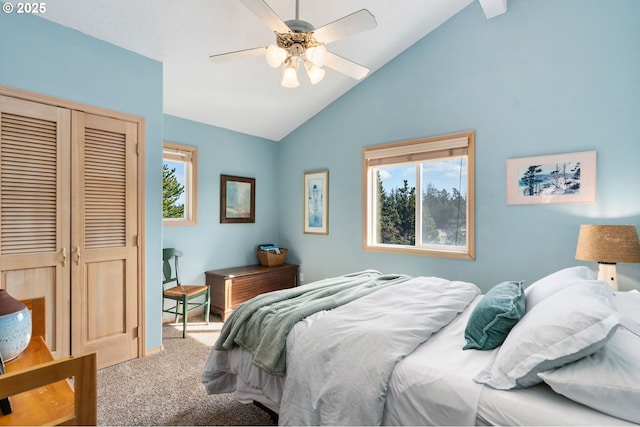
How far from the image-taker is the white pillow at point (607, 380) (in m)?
1.04

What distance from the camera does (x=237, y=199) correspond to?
15.0ft

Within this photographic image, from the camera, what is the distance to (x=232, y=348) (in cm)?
198

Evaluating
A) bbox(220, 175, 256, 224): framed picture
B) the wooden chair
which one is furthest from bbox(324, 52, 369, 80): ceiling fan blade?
the wooden chair

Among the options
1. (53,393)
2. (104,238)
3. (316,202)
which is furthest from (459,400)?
(316,202)

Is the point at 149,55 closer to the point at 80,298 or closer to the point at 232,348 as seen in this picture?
the point at 80,298

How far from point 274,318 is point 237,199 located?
297cm

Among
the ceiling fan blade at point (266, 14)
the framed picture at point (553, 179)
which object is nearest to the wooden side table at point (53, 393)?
the ceiling fan blade at point (266, 14)

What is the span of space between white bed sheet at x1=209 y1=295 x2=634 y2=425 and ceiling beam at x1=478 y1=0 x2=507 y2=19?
9.91 ft

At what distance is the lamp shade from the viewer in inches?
93.0

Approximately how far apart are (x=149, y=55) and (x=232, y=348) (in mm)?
2531

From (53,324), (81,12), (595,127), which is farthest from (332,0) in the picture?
(53,324)

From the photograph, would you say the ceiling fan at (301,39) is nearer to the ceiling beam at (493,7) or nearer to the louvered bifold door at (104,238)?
the louvered bifold door at (104,238)

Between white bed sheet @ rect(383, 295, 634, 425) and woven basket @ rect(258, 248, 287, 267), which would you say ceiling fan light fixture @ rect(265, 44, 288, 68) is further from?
woven basket @ rect(258, 248, 287, 267)

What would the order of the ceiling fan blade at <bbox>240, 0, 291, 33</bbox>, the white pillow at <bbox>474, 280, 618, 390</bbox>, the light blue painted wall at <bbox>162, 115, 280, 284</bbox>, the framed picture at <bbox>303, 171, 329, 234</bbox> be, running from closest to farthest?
the white pillow at <bbox>474, 280, 618, 390</bbox>
the ceiling fan blade at <bbox>240, 0, 291, 33</bbox>
the light blue painted wall at <bbox>162, 115, 280, 284</bbox>
the framed picture at <bbox>303, 171, 329, 234</bbox>
